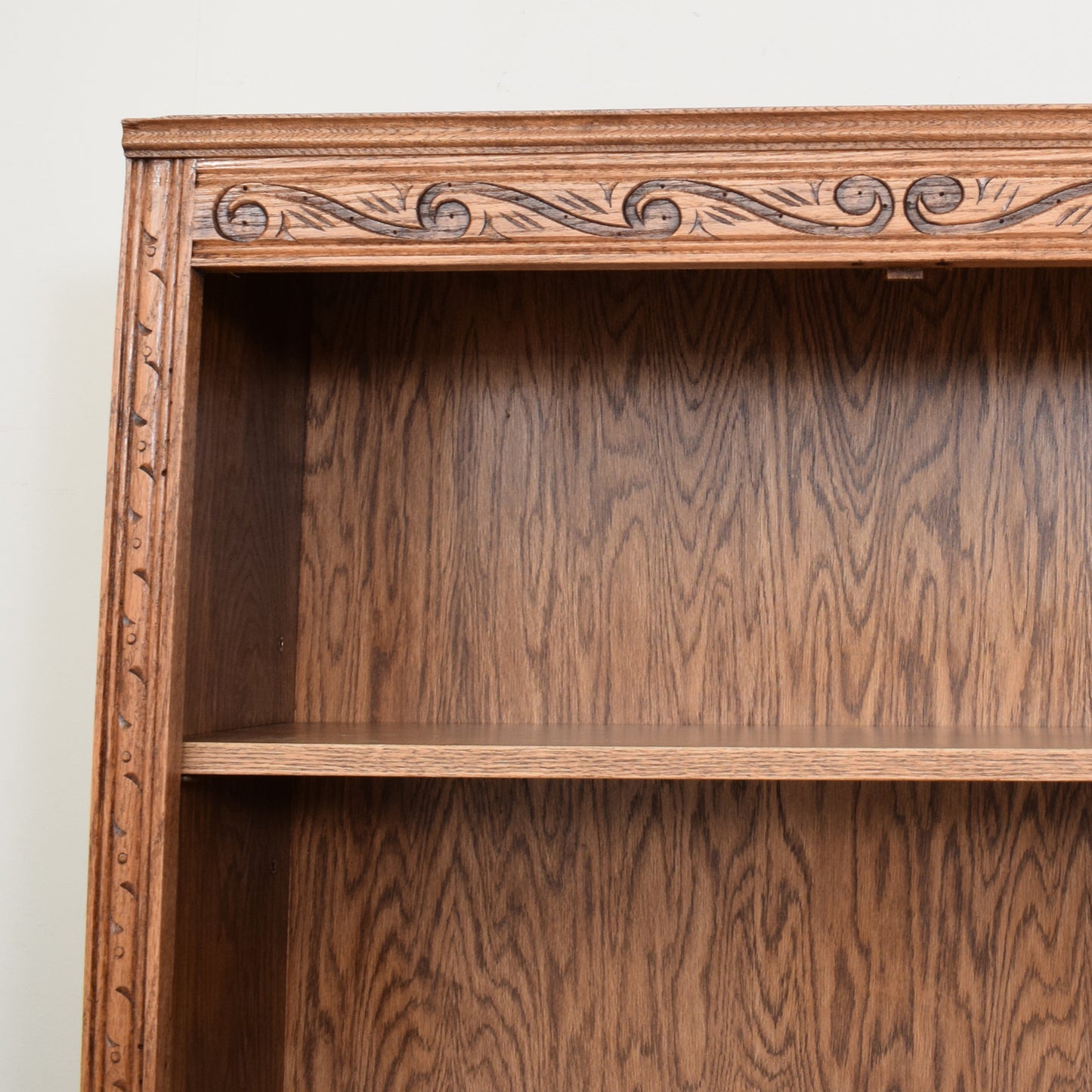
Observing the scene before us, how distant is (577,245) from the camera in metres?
1.10

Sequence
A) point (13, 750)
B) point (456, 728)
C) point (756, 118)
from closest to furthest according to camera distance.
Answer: point (756, 118), point (456, 728), point (13, 750)

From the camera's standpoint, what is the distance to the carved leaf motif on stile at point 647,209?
3.53 ft

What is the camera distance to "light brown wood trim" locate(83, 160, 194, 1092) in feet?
3.49

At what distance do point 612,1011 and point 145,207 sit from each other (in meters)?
1.04

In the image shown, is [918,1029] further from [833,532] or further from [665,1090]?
[833,532]

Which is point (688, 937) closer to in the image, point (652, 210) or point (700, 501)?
point (700, 501)

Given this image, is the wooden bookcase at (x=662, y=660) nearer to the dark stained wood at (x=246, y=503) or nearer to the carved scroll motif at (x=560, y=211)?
the dark stained wood at (x=246, y=503)

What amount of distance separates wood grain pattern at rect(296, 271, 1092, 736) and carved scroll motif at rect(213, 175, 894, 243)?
390 millimetres

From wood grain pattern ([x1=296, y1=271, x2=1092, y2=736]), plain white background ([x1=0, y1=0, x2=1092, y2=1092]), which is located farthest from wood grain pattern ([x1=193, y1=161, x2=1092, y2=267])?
plain white background ([x1=0, y1=0, x2=1092, y2=1092])

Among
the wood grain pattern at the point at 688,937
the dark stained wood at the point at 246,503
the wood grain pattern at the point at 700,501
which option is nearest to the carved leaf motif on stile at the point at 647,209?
the dark stained wood at the point at 246,503

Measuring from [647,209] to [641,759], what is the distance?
0.51 m

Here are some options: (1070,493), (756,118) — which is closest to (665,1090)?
(1070,493)

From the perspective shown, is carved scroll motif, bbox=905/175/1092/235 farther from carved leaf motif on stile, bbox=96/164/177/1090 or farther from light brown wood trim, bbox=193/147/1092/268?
carved leaf motif on stile, bbox=96/164/177/1090

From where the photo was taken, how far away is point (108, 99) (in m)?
1.63
